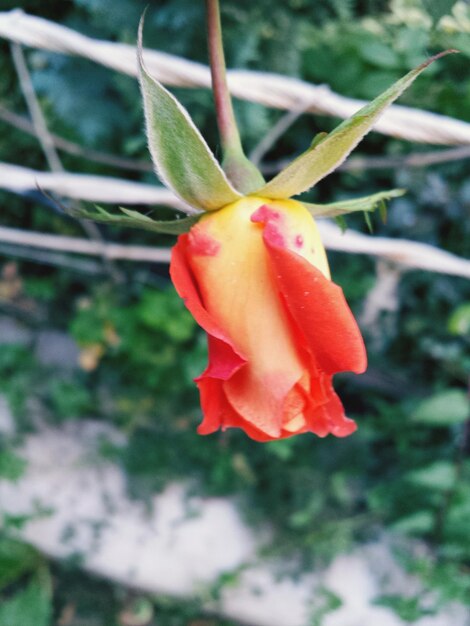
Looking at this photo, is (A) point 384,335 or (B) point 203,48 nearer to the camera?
(B) point 203,48

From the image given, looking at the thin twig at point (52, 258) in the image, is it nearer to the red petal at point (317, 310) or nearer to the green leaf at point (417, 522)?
the green leaf at point (417, 522)

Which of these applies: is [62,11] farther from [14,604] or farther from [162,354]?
[14,604]

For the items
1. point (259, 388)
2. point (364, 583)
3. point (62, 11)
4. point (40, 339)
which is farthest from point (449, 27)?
point (40, 339)

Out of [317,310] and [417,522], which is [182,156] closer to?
[317,310]

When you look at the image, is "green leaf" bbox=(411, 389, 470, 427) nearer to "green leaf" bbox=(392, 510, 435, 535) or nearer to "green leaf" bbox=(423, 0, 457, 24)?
"green leaf" bbox=(392, 510, 435, 535)

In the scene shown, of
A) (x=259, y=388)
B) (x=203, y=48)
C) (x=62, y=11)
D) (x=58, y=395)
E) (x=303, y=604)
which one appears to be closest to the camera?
(x=259, y=388)

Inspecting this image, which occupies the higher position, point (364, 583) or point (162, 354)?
point (162, 354)

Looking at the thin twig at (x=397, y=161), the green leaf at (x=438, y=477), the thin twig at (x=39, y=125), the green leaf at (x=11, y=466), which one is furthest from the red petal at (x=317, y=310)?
the green leaf at (x=11, y=466)

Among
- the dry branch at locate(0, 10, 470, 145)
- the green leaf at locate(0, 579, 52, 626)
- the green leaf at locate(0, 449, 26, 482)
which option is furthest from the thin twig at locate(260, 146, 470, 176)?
the green leaf at locate(0, 579, 52, 626)
